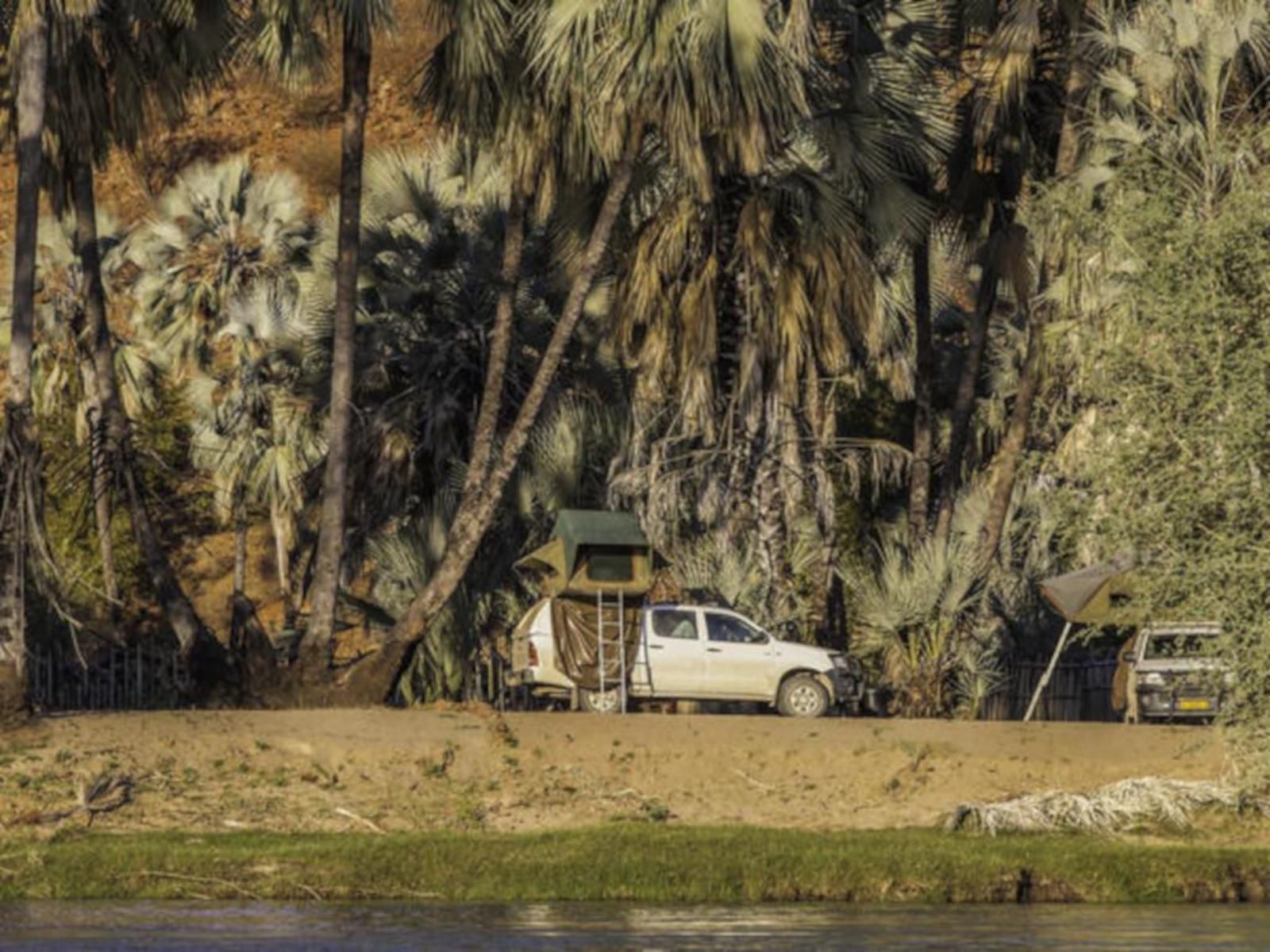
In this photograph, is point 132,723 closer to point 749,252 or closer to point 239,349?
point 749,252

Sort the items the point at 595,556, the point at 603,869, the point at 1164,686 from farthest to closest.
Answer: the point at 1164,686
the point at 595,556
the point at 603,869

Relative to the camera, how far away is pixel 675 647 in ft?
103

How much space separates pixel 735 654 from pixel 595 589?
1960mm

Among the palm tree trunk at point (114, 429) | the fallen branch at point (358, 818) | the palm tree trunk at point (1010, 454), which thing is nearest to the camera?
the fallen branch at point (358, 818)

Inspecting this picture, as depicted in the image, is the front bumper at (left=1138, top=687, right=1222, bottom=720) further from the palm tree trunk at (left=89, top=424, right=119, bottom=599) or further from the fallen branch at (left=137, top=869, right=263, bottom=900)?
the fallen branch at (left=137, top=869, right=263, bottom=900)

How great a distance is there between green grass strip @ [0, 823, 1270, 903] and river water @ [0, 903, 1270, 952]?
458 mm

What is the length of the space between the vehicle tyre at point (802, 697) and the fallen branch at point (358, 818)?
311 inches

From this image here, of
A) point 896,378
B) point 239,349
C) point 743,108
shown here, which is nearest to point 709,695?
point 743,108

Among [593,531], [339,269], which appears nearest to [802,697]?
[593,531]

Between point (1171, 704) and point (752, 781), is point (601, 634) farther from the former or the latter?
point (1171, 704)

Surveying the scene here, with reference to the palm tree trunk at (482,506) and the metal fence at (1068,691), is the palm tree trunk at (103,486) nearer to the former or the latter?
the palm tree trunk at (482,506)

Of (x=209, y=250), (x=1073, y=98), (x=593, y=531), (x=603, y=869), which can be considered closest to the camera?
(x=603, y=869)

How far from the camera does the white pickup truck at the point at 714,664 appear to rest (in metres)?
31.5

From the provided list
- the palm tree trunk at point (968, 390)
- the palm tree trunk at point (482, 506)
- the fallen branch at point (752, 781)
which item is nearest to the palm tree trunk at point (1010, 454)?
the palm tree trunk at point (968, 390)
